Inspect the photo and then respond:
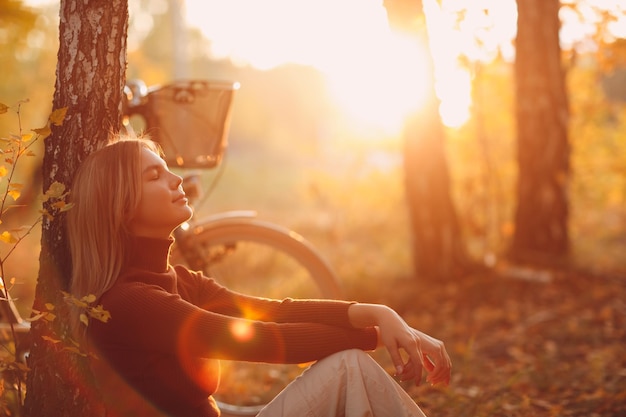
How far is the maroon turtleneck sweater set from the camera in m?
2.05

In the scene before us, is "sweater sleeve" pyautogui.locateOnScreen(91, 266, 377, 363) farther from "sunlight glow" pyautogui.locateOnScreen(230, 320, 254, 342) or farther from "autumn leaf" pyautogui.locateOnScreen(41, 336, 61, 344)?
"autumn leaf" pyautogui.locateOnScreen(41, 336, 61, 344)

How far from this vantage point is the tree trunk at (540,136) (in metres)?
6.45

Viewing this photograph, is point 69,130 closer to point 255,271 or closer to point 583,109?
point 255,271

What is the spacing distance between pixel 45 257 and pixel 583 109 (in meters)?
8.01

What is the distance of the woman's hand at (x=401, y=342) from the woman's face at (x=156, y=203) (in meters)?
0.59

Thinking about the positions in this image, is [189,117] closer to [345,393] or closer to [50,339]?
[50,339]

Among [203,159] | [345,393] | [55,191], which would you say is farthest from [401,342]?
[203,159]

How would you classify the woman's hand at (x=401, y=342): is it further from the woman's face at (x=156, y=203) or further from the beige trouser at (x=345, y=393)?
the woman's face at (x=156, y=203)

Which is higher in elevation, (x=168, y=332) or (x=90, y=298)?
(x=90, y=298)

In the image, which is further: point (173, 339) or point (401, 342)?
point (401, 342)

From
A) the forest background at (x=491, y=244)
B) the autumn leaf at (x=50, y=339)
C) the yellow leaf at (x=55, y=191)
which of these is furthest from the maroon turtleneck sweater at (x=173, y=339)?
the forest background at (x=491, y=244)

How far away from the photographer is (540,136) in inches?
257

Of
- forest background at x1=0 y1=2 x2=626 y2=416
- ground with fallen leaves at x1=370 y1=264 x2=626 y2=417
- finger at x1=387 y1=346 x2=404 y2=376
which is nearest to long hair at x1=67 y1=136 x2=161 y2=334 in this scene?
forest background at x1=0 y1=2 x2=626 y2=416

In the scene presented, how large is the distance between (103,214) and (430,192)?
414 centimetres
